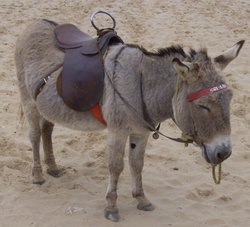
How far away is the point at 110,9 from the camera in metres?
10.7

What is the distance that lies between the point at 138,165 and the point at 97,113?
2.23 feet

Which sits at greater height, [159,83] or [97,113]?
[159,83]

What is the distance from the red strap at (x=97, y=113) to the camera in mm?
3785

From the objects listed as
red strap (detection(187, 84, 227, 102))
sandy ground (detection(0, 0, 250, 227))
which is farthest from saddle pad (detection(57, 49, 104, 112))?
sandy ground (detection(0, 0, 250, 227))

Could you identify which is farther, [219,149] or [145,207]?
[145,207]

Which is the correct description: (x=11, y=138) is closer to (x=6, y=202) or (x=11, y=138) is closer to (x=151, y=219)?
(x=6, y=202)

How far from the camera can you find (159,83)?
3.57 meters

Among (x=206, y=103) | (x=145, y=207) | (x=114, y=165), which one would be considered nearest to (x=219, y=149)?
(x=206, y=103)

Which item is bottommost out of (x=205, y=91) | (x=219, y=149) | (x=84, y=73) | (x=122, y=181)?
(x=122, y=181)

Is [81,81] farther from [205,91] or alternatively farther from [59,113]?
[205,91]

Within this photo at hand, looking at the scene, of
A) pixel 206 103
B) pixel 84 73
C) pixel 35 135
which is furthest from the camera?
pixel 35 135

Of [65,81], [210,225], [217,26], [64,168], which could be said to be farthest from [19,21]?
[210,225]

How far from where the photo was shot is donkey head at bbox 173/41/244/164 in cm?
318

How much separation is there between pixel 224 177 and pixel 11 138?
2447 mm
